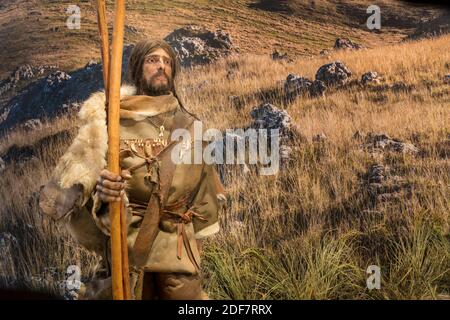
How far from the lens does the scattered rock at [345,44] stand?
4336mm

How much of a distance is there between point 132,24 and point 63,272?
A: 4.99 ft

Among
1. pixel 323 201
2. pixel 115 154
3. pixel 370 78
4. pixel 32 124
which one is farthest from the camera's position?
pixel 32 124

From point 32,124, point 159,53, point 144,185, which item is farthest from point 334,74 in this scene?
point 32,124

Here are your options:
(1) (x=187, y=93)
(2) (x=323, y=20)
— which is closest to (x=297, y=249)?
(1) (x=187, y=93)

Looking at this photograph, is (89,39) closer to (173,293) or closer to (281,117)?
(281,117)

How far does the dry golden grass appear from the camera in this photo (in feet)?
13.1

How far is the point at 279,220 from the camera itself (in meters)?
4.12

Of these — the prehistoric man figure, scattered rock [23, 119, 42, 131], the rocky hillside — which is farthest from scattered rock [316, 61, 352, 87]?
scattered rock [23, 119, 42, 131]

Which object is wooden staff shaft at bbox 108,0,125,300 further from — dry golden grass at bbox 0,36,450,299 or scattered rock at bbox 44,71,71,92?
scattered rock at bbox 44,71,71,92

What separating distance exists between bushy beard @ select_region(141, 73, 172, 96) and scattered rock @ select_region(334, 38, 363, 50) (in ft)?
3.84

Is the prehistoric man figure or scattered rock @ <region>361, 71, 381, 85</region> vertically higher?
scattered rock @ <region>361, 71, 381, 85</region>

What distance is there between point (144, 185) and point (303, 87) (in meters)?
1.27

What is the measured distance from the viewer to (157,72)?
3.72 metres

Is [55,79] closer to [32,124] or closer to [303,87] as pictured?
[32,124]
